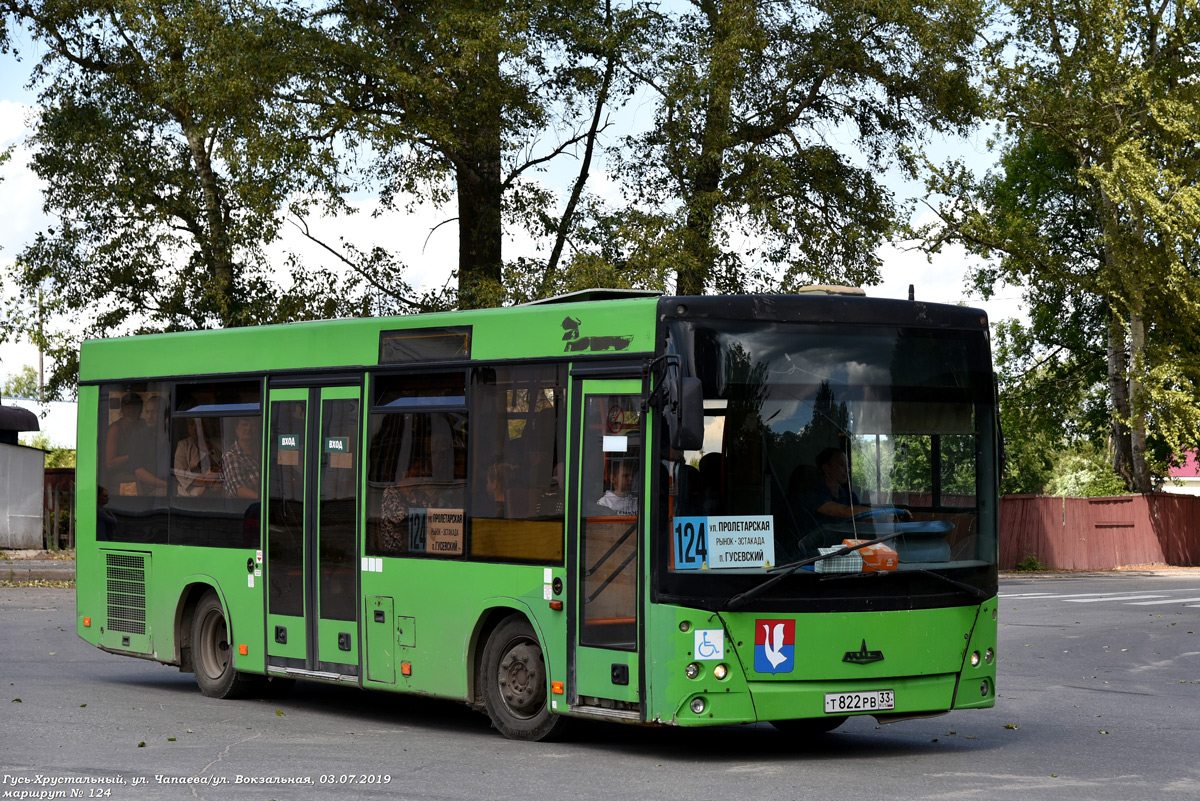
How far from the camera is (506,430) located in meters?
10.5

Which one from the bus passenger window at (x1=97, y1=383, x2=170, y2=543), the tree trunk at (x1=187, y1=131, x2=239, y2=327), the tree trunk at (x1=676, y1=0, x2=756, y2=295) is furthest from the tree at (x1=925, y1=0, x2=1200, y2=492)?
the bus passenger window at (x1=97, y1=383, x2=170, y2=543)

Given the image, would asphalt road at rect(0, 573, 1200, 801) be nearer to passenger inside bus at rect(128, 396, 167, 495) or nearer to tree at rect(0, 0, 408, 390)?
passenger inside bus at rect(128, 396, 167, 495)

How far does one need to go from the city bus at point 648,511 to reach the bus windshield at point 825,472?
0.01 m

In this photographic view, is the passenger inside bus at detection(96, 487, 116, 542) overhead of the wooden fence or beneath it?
overhead

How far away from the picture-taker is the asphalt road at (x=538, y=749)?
27.6ft

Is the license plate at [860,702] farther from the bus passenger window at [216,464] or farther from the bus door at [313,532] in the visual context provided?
the bus passenger window at [216,464]

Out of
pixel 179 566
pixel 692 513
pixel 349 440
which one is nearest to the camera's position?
pixel 692 513

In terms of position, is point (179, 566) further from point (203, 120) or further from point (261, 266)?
point (261, 266)

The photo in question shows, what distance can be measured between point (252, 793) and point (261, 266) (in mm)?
23682

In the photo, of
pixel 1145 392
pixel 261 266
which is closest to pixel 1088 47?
pixel 1145 392

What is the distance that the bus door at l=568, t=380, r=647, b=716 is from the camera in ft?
31.0

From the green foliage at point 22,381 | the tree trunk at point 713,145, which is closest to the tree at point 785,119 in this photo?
the tree trunk at point 713,145

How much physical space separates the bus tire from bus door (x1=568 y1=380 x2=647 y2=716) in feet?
14.3

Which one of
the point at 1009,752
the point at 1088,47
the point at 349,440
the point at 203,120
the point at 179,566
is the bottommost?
the point at 1009,752
